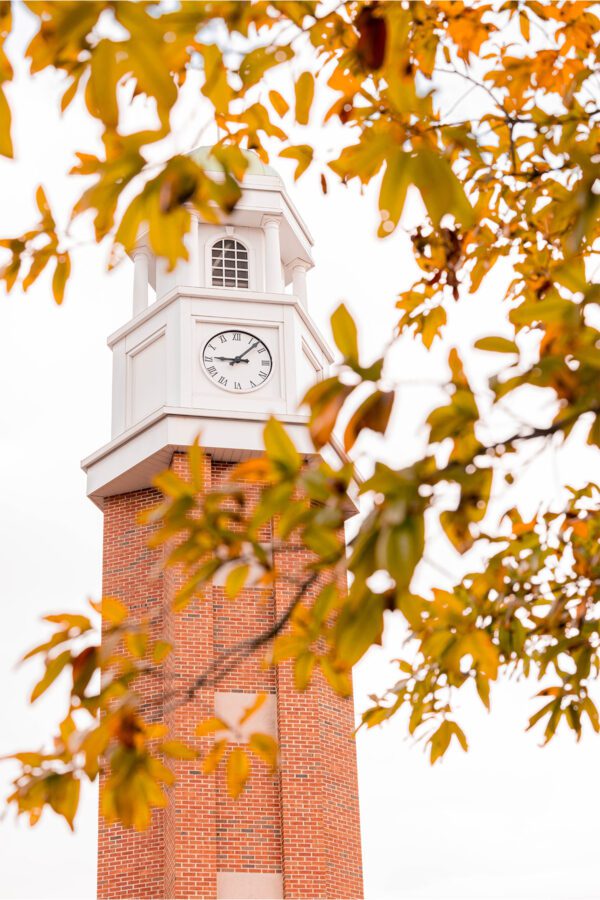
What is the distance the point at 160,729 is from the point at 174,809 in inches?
424

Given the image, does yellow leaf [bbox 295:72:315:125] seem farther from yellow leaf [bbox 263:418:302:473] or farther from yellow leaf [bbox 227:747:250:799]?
Result: yellow leaf [bbox 227:747:250:799]

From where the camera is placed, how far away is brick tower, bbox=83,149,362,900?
12578 millimetres

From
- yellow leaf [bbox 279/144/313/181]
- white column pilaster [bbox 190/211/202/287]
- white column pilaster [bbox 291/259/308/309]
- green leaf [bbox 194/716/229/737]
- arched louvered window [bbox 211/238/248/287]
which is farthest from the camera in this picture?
white column pilaster [bbox 291/259/308/309]

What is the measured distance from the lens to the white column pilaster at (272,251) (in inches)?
616

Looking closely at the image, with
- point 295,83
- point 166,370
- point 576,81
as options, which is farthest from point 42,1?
point 166,370

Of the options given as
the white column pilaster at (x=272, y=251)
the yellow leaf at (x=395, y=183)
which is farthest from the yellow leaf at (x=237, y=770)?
the white column pilaster at (x=272, y=251)

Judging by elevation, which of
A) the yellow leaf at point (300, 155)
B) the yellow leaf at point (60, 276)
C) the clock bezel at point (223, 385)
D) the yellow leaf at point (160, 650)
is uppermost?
the clock bezel at point (223, 385)

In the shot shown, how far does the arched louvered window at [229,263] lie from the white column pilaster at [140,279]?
0.94 m

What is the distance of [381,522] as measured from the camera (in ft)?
4.53

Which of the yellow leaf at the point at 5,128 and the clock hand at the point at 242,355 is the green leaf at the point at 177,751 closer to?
the yellow leaf at the point at 5,128

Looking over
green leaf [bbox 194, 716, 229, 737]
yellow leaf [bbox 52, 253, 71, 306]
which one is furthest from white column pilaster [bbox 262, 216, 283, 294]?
green leaf [bbox 194, 716, 229, 737]

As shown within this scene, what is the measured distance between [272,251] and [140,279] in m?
1.85

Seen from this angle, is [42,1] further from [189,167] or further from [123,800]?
[123,800]

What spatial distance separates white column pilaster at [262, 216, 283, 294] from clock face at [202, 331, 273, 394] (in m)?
1.14
